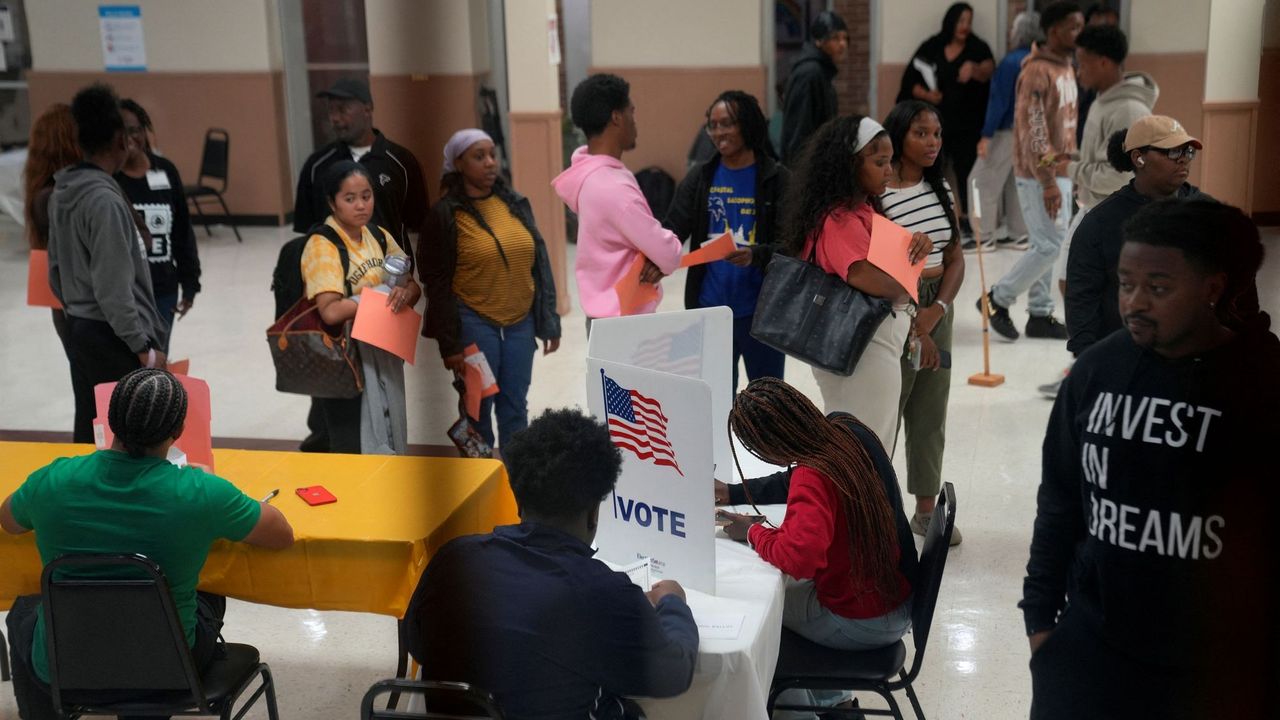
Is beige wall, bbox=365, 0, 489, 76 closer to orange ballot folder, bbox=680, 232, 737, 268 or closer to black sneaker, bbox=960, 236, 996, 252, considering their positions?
orange ballot folder, bbox=680, 232, 737, 268

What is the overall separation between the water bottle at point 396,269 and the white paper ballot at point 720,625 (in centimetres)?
156

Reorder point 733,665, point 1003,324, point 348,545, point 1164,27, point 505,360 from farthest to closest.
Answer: point 1164,27, point 1003,324, point 505,360, point 348,545, point 733,665

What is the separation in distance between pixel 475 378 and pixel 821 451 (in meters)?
1.63

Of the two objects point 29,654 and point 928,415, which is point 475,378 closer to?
point 928,415

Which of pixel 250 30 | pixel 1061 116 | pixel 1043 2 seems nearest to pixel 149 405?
pixel 1061 116

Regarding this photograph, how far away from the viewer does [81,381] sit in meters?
3.81

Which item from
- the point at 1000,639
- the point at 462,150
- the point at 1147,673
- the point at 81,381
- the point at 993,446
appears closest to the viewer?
the point at 1147,673

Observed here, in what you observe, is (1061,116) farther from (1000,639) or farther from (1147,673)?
(1147,673)

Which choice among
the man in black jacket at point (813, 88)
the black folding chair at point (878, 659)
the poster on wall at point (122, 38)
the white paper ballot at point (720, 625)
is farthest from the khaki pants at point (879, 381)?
the poster on wall at point (122, 38)

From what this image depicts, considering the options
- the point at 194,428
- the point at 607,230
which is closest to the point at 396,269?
the point at 607,230

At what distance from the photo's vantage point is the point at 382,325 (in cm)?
336

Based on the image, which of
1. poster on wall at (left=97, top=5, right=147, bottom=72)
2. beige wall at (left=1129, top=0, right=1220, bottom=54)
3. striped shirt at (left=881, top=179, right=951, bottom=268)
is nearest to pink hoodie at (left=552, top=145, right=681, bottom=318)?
striped shirt at (left=881, top=179, right=951, bottom=268)

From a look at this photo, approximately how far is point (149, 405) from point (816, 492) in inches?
46.2

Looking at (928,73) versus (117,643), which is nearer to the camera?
(117,643)
